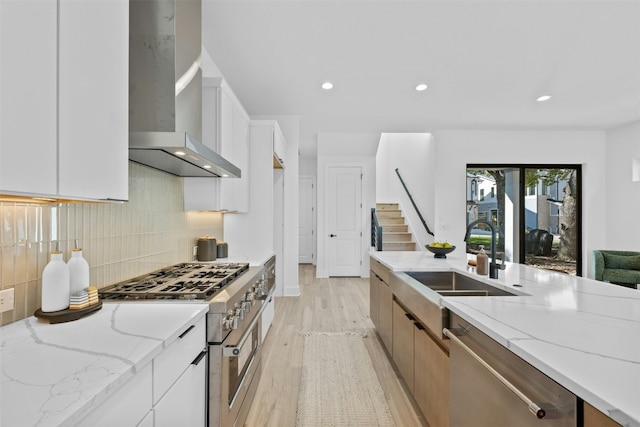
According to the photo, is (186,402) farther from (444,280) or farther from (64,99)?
(444,280)

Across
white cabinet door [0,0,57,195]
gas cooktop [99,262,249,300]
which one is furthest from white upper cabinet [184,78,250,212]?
white cabinet door [0,0,57,195]

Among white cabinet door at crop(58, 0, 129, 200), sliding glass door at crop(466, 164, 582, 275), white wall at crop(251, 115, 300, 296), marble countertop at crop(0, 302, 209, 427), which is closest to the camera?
marble countertop at crop(0, 302, 209, 427)

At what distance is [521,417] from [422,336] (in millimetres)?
843

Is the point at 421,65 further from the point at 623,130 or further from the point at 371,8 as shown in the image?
the point at 623,130

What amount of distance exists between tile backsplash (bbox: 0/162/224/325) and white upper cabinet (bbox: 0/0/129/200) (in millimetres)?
329

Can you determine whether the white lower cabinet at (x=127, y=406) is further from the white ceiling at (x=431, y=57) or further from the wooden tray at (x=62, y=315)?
the white ceiling at (x=431, y=57)

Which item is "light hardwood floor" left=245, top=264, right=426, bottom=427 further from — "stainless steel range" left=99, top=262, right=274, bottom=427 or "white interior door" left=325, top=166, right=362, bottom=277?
"white interior door" left=325, top=166, right=362, bottom=277

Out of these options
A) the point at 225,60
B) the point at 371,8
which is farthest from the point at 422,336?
the point at 225,60

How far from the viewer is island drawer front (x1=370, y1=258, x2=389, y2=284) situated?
8.61 feet

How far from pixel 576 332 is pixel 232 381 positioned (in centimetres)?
145

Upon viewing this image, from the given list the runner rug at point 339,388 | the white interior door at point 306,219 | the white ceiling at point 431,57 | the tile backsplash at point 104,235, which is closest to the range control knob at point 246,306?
the tile backsplash at point 104,235

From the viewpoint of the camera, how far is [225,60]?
10.2 feet

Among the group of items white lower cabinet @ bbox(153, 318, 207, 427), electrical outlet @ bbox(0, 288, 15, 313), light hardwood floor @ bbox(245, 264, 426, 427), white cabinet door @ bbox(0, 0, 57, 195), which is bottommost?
light hardwood floor @ bbox(245, 264, 426, 427)

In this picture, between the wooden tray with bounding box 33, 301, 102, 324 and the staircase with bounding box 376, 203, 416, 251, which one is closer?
the wooden tray with bounding box 33, 301, 102, 324
